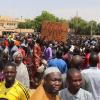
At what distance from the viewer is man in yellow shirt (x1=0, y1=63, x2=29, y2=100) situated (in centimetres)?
492

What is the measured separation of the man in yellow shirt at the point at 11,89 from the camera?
16.1 feet

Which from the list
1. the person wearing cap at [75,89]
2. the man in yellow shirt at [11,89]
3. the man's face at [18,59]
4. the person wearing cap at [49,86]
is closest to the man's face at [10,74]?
the man in yellow shirt at [11,89]

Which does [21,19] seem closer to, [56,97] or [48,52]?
[48,52]

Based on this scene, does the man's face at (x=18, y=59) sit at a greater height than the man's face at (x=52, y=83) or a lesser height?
lesser

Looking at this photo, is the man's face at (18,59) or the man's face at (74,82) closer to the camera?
the man's face at (74,82)

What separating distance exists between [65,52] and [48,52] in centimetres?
291

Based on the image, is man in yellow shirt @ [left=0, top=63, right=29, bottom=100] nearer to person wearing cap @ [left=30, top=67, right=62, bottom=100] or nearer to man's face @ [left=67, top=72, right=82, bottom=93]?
man's face @ [left=67, top=72, right=82, bottom=93]

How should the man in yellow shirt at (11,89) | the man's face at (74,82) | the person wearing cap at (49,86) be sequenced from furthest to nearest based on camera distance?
1. the man in yellow shirt at (11,89)
2. the man's face at (74,82)
3. the person wearing cap at (49,86)

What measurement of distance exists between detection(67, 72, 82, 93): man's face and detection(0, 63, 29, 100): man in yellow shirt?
2.45 feet

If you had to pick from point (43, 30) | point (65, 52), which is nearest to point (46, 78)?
point (65, 52)

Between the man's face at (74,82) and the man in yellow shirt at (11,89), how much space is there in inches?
29.4

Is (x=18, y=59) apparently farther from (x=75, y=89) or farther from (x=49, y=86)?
(x=49, y=86)

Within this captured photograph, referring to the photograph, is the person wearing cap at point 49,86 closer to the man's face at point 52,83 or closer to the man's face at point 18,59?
the man's face at point 52,83

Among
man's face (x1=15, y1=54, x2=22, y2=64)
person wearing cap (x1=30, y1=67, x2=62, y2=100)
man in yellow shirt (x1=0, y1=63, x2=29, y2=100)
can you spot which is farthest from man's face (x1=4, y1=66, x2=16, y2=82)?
man's face (x1=15, y1=54, x2=22, y2=64)
